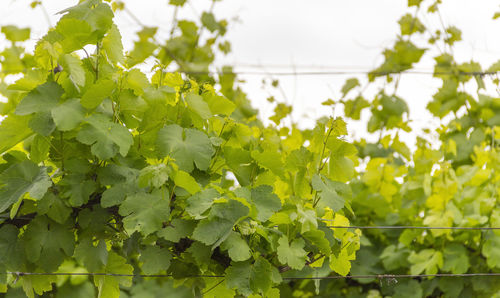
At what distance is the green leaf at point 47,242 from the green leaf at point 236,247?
1.13 ft

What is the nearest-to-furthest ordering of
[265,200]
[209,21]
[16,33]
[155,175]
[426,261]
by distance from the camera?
[155,175]
[265,200]
[16,33]
[426,261]
[209,21]

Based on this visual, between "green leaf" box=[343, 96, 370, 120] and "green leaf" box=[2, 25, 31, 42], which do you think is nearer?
"green leaf" box=[343, 96, 370, 120]

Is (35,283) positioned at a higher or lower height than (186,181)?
lower

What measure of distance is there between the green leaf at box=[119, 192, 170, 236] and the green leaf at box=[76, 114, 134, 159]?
10 cm

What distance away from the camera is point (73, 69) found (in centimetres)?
107

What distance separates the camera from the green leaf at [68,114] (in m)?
1.04

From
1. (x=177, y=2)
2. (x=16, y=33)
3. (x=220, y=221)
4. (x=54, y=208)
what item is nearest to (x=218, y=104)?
(x=220, y=221)

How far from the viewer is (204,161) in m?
1.12

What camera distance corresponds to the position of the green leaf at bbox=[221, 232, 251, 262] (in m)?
1.05

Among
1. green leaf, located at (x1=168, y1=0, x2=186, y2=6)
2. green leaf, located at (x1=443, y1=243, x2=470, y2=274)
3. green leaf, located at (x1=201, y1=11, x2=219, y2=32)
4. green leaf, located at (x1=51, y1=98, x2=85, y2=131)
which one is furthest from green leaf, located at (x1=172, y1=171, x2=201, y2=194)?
green leaf, located at (x1=201, y1=11, x2=219, y2=32)

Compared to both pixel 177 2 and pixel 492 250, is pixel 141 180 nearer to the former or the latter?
pixel 492 250

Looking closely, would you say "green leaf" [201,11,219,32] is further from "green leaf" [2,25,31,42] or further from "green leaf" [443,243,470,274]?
"green leaf" [443,243,470,274]

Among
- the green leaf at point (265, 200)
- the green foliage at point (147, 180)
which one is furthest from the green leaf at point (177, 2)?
the green leaf at point (265, 200)

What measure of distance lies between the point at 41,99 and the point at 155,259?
0.39 metres
